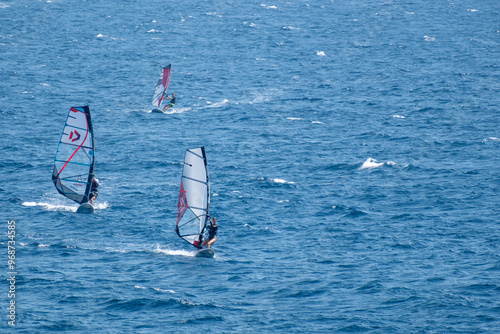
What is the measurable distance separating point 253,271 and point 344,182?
21213 millimetres

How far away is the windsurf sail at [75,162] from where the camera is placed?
57188 mm

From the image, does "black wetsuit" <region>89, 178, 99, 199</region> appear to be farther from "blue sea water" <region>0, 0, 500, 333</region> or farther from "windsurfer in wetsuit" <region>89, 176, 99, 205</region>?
"blue sea water" <region>0, 0, 500, 333</region>

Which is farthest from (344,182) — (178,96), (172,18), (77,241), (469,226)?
(172,18)

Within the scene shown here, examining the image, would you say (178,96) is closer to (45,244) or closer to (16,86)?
(16,86)

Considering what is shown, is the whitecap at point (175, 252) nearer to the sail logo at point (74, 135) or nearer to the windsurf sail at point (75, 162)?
the windsurf sail at point (75, 162)

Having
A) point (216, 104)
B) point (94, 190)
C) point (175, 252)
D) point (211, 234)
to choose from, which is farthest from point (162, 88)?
point (211, 234)

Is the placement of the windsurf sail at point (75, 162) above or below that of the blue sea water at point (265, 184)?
above

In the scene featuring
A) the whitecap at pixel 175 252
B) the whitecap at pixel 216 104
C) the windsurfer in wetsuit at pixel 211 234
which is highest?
the windsurfer in wetsuit at pixel 211 234

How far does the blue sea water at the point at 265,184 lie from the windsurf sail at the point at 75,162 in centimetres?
198

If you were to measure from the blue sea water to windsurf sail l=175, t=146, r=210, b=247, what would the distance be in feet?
5.75

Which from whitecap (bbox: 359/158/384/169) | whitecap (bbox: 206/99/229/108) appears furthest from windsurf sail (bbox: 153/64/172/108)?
whitecap (bbox: 359/158/384/169)

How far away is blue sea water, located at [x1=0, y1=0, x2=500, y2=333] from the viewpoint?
44688 millimetres

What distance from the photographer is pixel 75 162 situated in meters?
57.9

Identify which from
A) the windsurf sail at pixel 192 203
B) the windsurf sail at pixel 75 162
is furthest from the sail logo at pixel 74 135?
the windsurf sail at pixel 192 203
